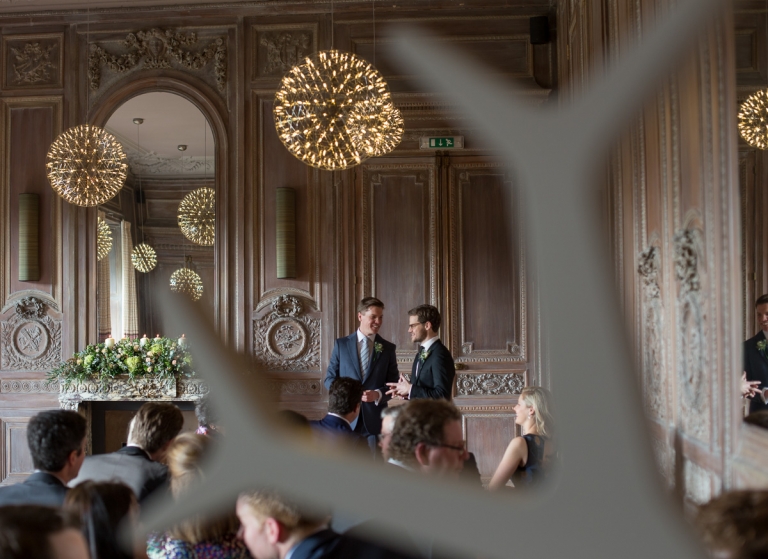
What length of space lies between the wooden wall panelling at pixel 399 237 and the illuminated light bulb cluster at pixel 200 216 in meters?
1.81

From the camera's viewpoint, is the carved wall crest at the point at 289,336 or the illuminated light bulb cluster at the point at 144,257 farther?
the illuminated light bulb cluster at the point at 144,257

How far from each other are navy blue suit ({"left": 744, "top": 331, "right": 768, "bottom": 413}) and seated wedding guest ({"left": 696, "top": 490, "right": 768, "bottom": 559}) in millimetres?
2135

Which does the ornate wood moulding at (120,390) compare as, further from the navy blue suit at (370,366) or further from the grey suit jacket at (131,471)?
the grey suit jacket at (131,471)

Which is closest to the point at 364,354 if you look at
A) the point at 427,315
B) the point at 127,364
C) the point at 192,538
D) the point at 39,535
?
the point at 427,315

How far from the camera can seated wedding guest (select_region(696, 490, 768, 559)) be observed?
0.47 metres

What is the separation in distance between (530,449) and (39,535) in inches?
109

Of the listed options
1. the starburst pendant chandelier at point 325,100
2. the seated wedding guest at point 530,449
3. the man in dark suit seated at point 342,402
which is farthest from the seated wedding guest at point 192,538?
the starburst pendant chandelier at point 325,100

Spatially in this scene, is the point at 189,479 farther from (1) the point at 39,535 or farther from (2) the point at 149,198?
(2) the point at 149,198

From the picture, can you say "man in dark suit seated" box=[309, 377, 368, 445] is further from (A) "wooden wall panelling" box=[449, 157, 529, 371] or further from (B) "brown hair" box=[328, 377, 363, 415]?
(A) "wooden wall panelling" box=[449, 157, 529, 371]

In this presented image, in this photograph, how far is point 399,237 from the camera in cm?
716

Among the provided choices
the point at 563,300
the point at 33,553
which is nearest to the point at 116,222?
the point at 33,553

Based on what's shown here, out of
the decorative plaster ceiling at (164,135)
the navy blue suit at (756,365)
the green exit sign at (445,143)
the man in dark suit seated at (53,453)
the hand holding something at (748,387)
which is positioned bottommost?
the man in dark suit seated at (53,453)

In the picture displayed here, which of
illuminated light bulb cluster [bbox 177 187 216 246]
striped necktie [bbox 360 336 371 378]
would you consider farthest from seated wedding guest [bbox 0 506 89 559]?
illuminated light bulb cluster [bbox 177 187 216 246]

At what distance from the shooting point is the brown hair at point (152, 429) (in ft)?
9.45
